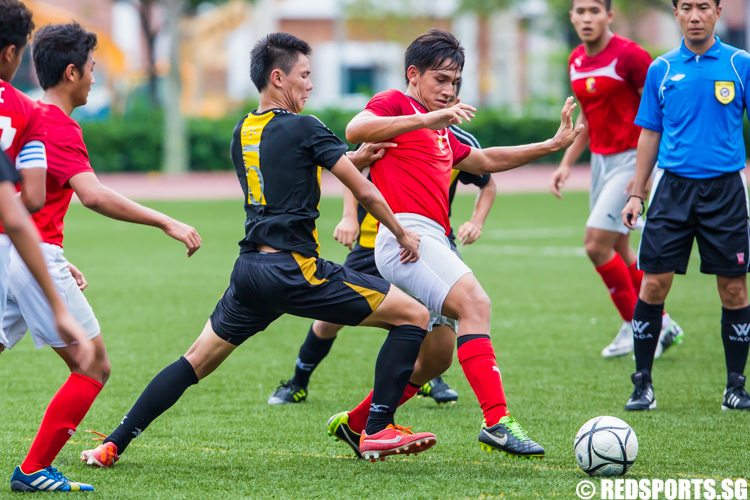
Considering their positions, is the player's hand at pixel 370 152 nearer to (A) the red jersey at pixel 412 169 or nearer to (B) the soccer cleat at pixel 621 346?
(A) the red jersey at pixel 412 169

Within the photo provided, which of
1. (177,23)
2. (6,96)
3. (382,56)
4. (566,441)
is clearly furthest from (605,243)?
(382,56)

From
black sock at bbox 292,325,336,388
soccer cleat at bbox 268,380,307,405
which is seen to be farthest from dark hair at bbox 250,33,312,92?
soccer cleat at bbox 268,380,307,405

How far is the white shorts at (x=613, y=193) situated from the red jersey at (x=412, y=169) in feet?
8.89

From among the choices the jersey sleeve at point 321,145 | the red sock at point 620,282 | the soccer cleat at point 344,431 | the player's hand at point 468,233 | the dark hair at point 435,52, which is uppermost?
the dark hair at point 435,52

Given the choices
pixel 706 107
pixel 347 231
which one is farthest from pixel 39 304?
pixel 706 107

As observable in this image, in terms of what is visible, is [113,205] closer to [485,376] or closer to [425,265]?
[425,265]

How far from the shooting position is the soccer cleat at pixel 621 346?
22.6 ft

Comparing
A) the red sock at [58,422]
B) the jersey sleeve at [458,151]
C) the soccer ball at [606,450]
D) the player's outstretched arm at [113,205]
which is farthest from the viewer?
the jersey sleeve at [458,151]

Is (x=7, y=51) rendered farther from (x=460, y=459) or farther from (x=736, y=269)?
(x=736, y=269)

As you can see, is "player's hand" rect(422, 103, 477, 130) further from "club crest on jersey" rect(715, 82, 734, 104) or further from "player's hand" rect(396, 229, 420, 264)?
"club crest on jersey" rect(715, 82, 734, 104)

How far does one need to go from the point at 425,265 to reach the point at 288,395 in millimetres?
1861

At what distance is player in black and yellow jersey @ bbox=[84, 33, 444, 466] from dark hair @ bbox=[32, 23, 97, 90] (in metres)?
0.75

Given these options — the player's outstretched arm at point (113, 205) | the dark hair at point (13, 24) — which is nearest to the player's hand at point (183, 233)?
the player's outstretched arm at point (113, 205)

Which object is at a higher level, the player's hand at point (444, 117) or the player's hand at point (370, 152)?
the player's hand at point (444, 117)
